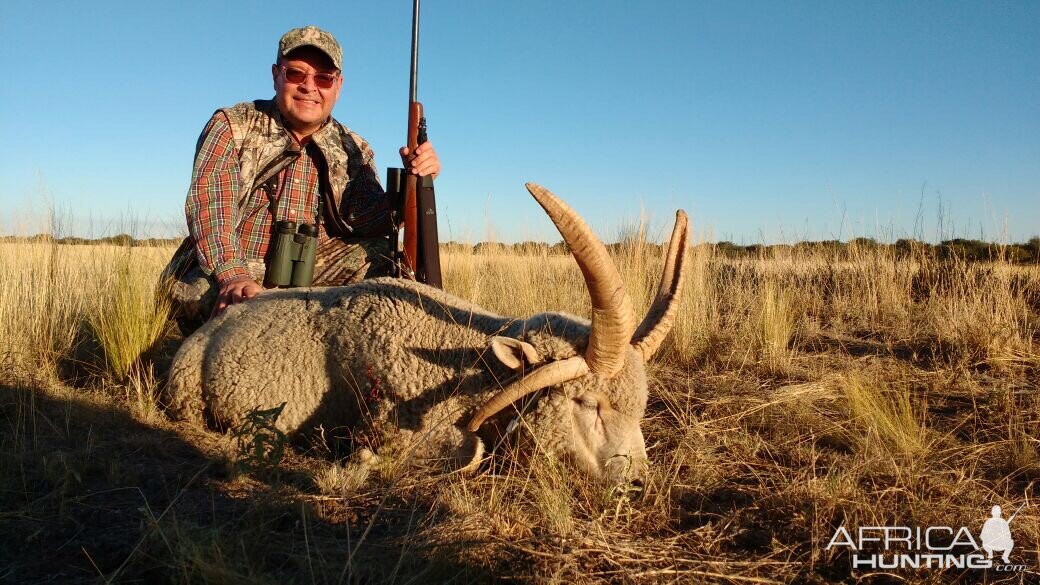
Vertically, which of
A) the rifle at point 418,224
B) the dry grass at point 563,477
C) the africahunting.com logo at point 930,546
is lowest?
the africahunting.com logo at point 930,546

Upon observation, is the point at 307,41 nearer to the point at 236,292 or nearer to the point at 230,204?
the point at 230,204

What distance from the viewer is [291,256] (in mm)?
4602

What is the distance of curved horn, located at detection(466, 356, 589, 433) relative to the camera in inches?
99.5

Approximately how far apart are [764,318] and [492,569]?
4324 millimetres

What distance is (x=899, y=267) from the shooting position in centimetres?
787

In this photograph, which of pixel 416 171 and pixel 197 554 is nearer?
pixel 197 554

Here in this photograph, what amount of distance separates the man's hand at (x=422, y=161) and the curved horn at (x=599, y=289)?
2645 millimetres

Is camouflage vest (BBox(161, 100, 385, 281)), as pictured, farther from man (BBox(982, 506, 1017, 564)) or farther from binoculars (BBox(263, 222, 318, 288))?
man (BBox(982, 506, 1017, 564))

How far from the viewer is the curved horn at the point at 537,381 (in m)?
2.53

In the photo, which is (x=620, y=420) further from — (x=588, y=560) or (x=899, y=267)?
(x=899, y=267)

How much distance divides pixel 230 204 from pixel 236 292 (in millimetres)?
819

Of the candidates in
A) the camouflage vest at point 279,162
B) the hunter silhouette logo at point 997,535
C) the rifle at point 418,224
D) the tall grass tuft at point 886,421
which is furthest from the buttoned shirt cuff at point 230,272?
the hunter silhouette logo at point 997,535

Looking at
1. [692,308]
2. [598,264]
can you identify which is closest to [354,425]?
[598,264]

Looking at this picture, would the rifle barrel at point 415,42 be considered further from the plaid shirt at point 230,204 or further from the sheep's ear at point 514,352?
the sheep's ear at point 514,352
